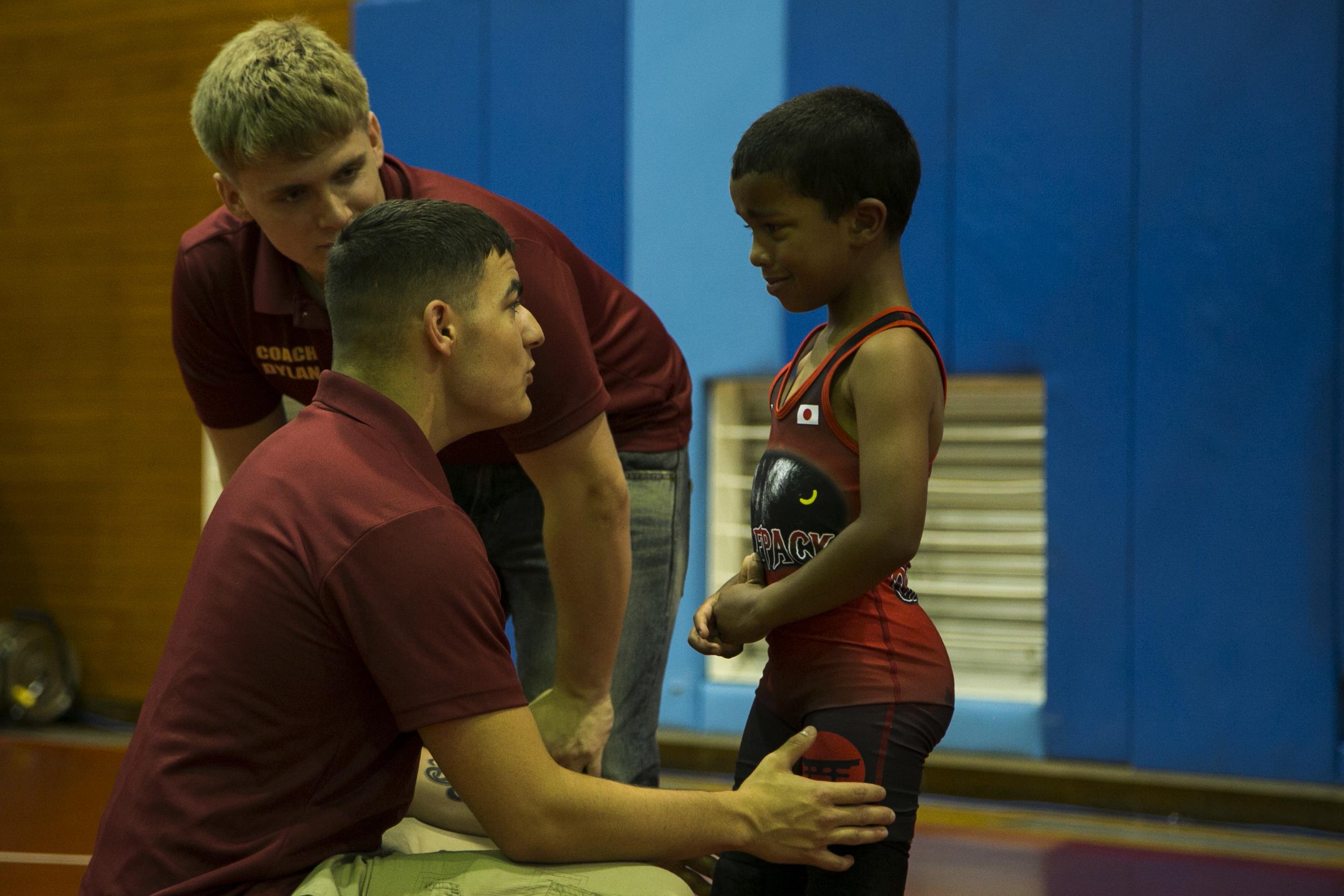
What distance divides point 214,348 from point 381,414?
0.87 metres

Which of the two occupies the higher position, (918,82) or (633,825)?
(918,82)

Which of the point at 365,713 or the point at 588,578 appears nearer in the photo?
the point at 365,713

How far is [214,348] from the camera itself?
6.74 ft

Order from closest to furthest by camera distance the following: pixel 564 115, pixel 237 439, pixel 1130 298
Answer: pixel 237 439 → pixel 1130 298 → pixel 564 115

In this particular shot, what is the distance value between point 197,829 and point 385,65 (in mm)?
3457

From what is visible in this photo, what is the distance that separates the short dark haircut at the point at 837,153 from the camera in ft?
4.85

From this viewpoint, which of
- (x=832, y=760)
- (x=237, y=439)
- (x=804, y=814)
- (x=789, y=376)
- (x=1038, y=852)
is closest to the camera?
(x=804, y=814)

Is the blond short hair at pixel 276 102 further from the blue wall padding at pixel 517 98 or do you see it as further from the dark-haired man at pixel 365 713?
the blue wall padding at pixel 517 98

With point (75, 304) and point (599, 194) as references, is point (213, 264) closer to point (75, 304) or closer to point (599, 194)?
point (599, 194)

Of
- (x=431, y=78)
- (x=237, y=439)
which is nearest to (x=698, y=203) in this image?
(x=431, y=78)

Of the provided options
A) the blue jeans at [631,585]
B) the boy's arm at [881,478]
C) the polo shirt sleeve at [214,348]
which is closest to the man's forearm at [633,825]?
the boy's arm at [881,478]

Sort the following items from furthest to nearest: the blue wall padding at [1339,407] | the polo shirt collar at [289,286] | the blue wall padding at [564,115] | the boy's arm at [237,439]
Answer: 1. the blue wall padding at [564,115]
2. the blue wall padding at [1339,407]
3. the boy's arm at [237,439]
4. the polo shirt collar at [289,286]

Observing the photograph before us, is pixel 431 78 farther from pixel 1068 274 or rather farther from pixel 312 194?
pixel 312 194

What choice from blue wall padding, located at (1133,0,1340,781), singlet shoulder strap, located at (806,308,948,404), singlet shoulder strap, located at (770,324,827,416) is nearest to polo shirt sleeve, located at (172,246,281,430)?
singlet shoulder strap, located at (770,324,827,416)
